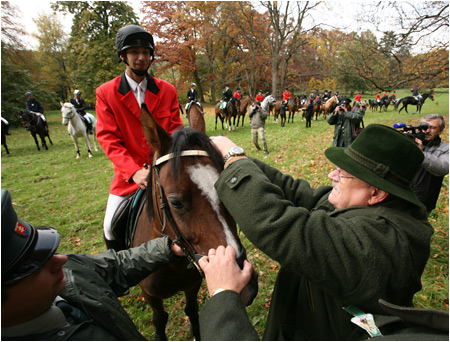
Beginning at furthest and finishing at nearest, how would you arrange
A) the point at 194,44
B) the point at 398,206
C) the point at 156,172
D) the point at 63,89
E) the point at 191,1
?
1. the point at 63,89
2. the point at 194,44
3. the point at 191,1
4. the point at 156,172
5. the point at 398,206

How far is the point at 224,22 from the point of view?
80.9ft

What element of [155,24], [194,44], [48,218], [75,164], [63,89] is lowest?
[48,218]

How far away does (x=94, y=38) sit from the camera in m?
31.6

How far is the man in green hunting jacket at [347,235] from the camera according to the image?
0.98 m

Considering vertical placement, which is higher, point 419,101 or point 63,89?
point 63,89

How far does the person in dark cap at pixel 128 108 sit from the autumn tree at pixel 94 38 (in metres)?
32.6

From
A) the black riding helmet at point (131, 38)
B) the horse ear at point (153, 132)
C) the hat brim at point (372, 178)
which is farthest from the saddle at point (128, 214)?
the hat brim at point (372, 178)

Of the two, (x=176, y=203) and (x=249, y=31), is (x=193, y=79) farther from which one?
(x=176, y=203)

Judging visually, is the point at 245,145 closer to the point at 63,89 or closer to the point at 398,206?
the point at 398,206

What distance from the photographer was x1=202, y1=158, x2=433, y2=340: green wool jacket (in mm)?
984

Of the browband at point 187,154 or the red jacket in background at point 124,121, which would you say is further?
the red jacket in background at point 124,121

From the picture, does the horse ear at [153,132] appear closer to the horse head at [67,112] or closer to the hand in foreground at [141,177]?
the hand in foreground at [141,177]

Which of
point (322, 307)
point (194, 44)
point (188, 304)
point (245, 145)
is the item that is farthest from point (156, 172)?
point (194, 44)

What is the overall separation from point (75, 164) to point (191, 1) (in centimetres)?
2611
